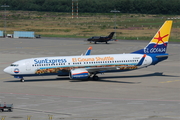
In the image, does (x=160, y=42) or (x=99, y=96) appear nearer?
(x=99, y=96)

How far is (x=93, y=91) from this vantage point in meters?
55.2

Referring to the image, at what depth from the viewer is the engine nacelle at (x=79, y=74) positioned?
62219 millimetres

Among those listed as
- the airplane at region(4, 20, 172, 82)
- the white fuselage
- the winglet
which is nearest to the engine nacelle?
the airplane at region(4, 20, 172, 82)

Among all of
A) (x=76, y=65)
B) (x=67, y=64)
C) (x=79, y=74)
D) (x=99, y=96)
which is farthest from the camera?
(x=76, y=65)

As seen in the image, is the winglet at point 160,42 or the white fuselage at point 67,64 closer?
the white fuselage at point 67,64

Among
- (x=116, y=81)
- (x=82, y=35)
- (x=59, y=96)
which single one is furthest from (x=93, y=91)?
(x=82, y=35)

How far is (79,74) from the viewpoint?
205ft

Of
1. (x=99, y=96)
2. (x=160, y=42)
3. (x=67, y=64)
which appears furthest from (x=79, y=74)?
(x=160, y=42)

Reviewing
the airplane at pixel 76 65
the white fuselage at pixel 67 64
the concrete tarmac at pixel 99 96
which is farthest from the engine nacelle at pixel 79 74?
the concrete tarmac at pixel 99 96

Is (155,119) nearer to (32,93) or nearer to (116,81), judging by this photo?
(32,93)

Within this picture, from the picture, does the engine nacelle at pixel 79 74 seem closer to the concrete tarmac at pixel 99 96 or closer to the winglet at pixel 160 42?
the concrete tarmac at pixel 99 96

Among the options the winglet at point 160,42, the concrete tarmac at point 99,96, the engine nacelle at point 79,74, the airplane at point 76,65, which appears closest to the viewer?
the concrete tarmac at point 99,96

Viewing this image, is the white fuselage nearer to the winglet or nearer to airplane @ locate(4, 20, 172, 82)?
airplane @ locate(4, 20, 172, 82)

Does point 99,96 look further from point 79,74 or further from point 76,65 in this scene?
point 76,65
